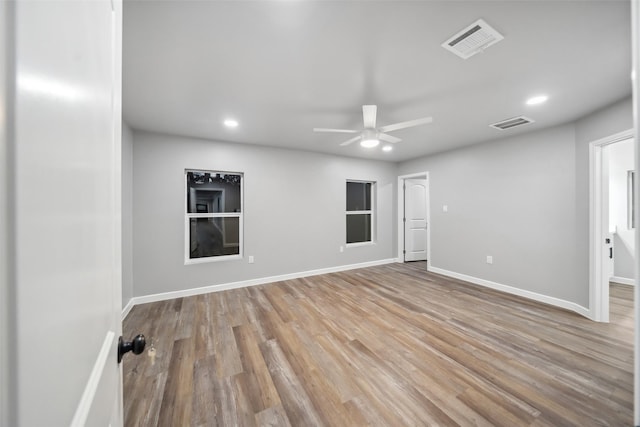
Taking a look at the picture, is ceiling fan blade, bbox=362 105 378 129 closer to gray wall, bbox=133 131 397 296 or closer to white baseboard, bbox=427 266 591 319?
gray wall, bbox=133 131 397 296

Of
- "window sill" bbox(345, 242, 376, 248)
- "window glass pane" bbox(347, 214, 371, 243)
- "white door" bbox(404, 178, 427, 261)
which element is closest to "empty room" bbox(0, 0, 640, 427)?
"window sill" bbox(345, 242, 376, 248)

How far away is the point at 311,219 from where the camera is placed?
14.3 feet

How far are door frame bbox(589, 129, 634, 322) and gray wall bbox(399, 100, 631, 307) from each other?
0.09m

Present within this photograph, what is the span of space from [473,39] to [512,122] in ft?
6.56

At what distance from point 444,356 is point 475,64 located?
2.40 m

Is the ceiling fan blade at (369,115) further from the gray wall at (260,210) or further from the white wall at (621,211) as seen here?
the white wall at (621,211)

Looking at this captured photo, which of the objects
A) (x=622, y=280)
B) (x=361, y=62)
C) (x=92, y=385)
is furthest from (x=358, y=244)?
(x=92, y=385)

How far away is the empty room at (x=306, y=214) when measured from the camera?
13.7 inches

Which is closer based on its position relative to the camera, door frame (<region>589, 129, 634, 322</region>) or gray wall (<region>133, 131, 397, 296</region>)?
door frame (<region>589, 129, 634, 322</region>)

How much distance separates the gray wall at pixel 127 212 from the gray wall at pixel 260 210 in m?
0.10

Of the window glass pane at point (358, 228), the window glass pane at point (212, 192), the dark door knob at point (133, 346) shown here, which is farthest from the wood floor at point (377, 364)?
the window glass pane at point (358, 228)

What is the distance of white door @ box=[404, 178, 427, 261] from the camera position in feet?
17.7

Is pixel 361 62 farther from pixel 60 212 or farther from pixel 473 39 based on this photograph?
pixel 60 212

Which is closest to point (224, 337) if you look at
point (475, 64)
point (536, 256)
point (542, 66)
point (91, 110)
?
point (91, 110)
